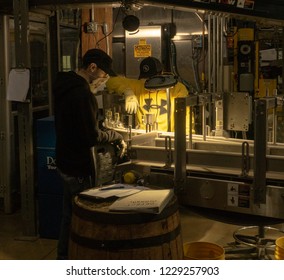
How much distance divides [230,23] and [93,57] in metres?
3.33

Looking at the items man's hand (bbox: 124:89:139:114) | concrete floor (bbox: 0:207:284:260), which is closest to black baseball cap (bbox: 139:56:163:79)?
man's hand (bbox: 124:89:139:114)

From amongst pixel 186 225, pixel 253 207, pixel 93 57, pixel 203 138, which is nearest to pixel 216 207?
pixel 253 207

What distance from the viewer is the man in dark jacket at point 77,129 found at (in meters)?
3.08

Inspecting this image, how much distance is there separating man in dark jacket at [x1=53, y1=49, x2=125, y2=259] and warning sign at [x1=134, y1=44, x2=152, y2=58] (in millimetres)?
2803

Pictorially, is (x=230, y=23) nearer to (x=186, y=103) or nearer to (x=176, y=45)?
(x=176, y=45)

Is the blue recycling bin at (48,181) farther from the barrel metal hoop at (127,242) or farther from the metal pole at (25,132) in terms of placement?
the barrel metal hoop at (127,242)

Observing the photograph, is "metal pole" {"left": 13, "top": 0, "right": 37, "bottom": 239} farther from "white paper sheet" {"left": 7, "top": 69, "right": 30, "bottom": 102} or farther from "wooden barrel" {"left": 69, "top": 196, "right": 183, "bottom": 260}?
"wooden barrel" {"left": 69, "top": 196, "right": 183, "bottom": 260}

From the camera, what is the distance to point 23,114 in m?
3.99

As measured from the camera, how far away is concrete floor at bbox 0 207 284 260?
3.79 meters

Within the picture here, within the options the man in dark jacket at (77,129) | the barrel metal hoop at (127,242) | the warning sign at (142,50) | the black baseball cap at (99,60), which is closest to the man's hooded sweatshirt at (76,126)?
the man in dark jacket at (77,129)

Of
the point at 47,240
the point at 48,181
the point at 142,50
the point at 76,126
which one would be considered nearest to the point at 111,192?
the point at 76,126

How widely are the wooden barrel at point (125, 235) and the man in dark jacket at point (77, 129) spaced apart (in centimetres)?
96

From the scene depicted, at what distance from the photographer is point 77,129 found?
312 centimetres

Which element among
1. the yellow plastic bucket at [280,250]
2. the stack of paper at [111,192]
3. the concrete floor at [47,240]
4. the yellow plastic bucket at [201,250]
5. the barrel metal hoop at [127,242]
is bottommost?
the concrete floor at [47,240]
